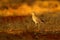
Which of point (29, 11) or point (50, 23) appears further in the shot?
point (29, 11)

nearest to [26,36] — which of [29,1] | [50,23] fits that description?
[50,23]

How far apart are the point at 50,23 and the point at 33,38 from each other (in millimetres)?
747

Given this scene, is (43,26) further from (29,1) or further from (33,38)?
(29,1)

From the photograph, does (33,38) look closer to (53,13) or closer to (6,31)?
(6,31)

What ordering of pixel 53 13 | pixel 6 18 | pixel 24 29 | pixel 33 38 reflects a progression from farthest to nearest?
pixel 53 13, pixel 6 18, pixel 24 29, pixel 33 38

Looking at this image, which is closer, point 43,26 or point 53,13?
point 43,26

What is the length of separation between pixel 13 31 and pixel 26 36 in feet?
0.97

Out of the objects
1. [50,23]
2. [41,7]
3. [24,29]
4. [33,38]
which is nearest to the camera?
[33,38]

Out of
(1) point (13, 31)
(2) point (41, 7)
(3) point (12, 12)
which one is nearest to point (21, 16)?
(3) point (12, 12)


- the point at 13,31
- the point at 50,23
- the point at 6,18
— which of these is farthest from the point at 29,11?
the point at 13,31

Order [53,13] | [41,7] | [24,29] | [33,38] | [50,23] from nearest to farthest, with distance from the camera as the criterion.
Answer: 1. [33,38]
2. [24,29]
3. [50,23]
4. [53,13]
5. [41,7]

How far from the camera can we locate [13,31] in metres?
4.02

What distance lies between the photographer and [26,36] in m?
3.87

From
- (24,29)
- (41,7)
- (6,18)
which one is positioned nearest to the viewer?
(24,29)
